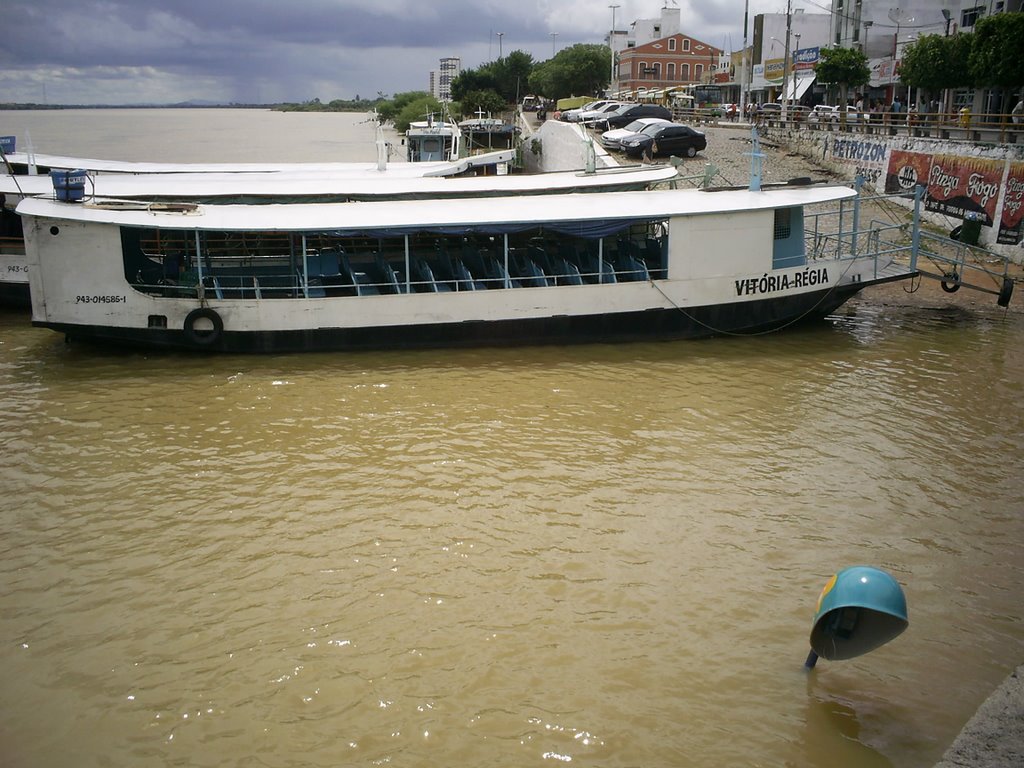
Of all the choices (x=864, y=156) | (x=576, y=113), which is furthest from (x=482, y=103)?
(x=864, y=156)

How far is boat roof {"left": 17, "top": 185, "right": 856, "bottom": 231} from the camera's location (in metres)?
13.3

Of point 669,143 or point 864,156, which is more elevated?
point 669,143

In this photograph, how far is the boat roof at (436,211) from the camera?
13.3 meters

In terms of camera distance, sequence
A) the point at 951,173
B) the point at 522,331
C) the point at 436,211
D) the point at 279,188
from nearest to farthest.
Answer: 1. the point at 522,331
2. the point at 436,211
3. the point at 279,188
4. the point at 951,173

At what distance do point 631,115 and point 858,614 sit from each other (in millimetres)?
34570

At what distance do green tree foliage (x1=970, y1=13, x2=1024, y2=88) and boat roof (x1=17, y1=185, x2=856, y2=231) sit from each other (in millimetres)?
14101

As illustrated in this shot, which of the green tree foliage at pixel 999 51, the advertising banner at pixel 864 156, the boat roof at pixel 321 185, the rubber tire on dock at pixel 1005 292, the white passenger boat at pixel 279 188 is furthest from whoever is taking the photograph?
the green tree foliage at pixel 999 51

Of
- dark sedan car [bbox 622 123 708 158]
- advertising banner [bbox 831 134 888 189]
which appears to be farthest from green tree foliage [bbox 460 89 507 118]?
advertising banner [bbox 831 134 888 189]

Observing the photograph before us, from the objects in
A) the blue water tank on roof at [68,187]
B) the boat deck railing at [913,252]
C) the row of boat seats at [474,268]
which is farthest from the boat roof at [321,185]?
the boat deck railing at [913,252]

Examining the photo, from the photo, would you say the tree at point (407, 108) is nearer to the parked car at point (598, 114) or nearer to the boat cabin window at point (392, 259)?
the parked car at point (598, 114)

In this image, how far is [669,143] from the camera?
30.4m

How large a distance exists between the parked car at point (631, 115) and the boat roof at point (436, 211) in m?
22.9

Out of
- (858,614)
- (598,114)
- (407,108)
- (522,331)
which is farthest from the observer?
(407,108)

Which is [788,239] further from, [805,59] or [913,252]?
[805,59]
